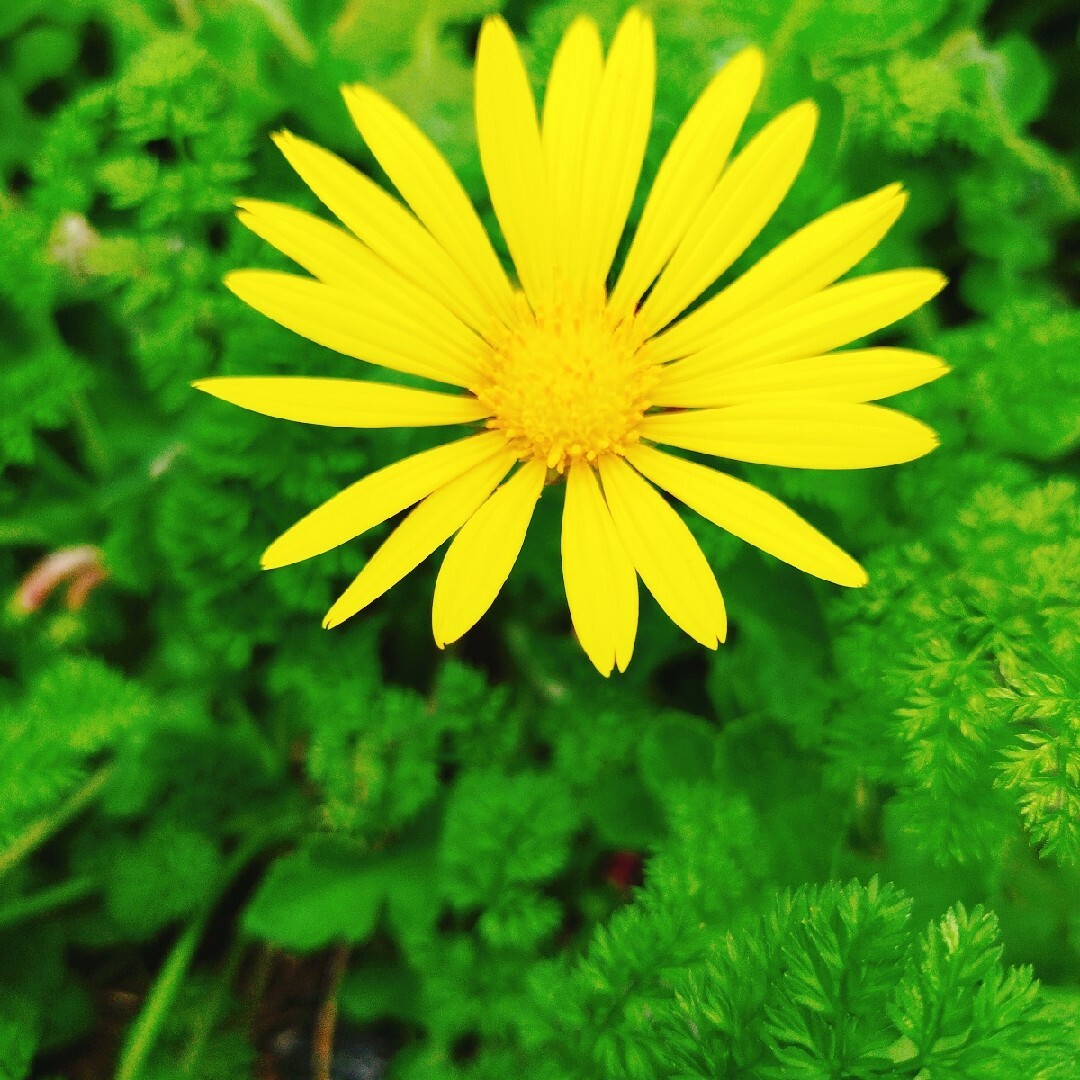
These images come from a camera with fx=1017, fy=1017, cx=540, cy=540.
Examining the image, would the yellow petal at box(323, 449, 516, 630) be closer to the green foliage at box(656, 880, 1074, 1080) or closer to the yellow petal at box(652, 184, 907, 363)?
the yellow petal at box(652, 184, 907, 363)

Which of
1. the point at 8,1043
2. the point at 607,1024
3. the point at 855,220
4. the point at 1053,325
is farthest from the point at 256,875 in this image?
the point at 1053,325

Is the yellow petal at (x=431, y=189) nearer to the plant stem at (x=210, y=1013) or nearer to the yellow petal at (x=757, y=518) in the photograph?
the yellow petal at (x=757, y=518)

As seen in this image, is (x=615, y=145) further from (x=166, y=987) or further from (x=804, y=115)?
(x=166, y=987)

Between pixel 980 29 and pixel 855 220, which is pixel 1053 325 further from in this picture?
pixel 980 29

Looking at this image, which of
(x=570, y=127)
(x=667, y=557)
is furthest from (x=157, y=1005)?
(x=570, y=127)

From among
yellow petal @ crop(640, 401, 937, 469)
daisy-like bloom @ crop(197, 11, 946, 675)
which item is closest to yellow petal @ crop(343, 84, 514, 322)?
daisy-like bloom @ crop(197, 11, 946, 675)

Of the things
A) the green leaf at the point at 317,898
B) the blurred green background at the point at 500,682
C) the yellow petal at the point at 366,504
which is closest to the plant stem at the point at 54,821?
the blurred green background at the point at 500,682
